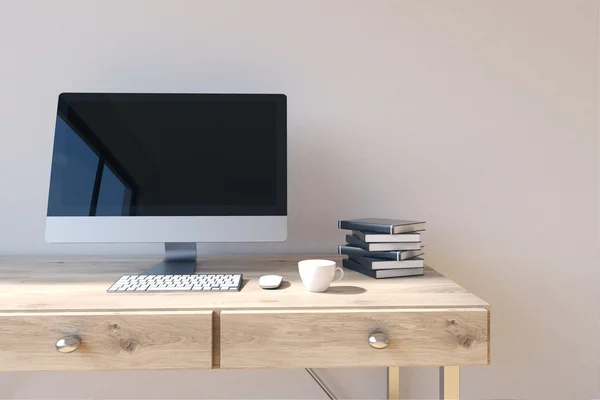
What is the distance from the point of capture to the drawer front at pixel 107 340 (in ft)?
3.17

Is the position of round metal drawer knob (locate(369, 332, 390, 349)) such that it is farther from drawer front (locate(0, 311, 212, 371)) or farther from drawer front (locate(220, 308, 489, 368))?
drawer front (locate(0, 311, 212, 371))

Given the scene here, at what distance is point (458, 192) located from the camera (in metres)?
1.67

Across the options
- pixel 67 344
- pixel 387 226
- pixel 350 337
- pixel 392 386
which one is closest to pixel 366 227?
pixel 387 226

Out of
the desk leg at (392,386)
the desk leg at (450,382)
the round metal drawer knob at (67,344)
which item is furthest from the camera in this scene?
the desk leg at (392,386)

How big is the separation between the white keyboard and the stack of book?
34 cm

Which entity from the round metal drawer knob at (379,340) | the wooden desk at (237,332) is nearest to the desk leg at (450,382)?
the wooden desk at (237,332)

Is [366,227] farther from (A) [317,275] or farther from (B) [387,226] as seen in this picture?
(A) [317,275]

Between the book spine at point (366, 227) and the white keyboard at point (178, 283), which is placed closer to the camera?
the white keyboard at point (178, 283)

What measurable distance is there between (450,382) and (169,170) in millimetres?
878

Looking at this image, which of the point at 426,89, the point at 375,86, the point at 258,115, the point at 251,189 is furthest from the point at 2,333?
the point at 426,89

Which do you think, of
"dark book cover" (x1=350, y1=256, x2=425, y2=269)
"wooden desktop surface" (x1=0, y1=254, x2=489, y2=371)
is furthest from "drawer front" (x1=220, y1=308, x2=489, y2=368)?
"dark book cover" (x1=350, y1=256, x2=425, y2=269)

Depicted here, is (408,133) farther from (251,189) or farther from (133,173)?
(133,173)

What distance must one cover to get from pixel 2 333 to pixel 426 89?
4.58 feet

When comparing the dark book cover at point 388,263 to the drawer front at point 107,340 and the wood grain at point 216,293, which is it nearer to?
the wood grain at point 216,293
